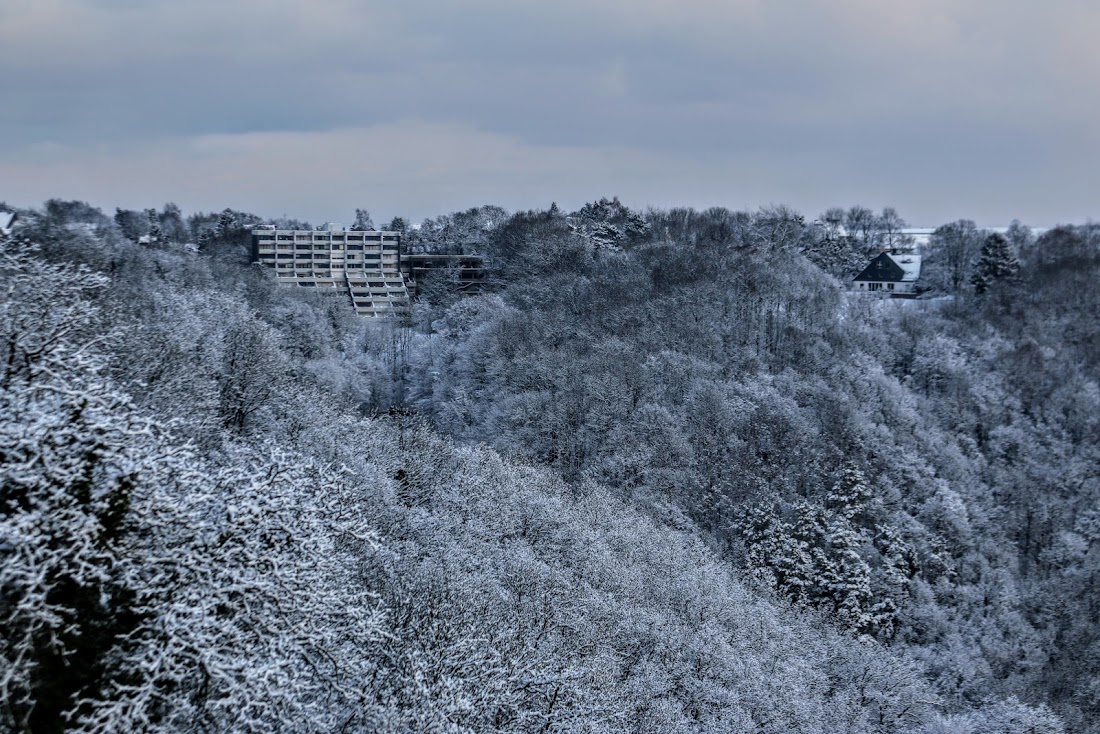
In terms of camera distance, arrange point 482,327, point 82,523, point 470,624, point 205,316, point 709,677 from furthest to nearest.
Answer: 1. point 482,327
2. point 205,316
3. point 709,677
4. point 470,624
5. point 82,523

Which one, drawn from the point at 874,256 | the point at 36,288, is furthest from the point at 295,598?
the point at 874,256

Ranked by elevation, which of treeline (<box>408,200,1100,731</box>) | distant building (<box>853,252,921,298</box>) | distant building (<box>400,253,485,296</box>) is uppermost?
distant building (<box>853,252,921,298</box>)

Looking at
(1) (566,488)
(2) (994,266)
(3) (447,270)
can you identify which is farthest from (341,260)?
(2) (994,266)

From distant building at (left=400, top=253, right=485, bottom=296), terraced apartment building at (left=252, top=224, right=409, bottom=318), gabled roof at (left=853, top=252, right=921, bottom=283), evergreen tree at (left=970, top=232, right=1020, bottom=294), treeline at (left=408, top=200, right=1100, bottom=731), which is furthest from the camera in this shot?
terraced apartment building at (left=252, top=224, right=409, bottom=318)

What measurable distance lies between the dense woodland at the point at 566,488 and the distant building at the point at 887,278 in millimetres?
3198

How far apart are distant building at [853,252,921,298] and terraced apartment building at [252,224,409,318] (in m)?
50.9

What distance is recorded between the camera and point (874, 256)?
102375mm

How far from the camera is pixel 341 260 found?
4077 inches

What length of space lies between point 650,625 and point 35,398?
2089cm

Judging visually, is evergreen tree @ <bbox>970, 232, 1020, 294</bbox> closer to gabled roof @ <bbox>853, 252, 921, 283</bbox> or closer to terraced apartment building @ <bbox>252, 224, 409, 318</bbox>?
gabled roof @ <bbox>853, 252, 921, 283</bbox>

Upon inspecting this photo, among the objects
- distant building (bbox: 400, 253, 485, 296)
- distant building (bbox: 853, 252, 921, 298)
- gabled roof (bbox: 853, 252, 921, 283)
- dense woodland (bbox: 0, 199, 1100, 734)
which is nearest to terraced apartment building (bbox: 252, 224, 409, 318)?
distant building (bbox: 400, 253, 485, 296)

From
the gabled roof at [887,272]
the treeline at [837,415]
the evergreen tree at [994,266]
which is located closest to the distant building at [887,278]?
the gabled roof at [887,272]

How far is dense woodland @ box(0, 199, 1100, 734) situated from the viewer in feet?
37.2

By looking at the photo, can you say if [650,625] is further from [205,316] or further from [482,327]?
[482,327]
